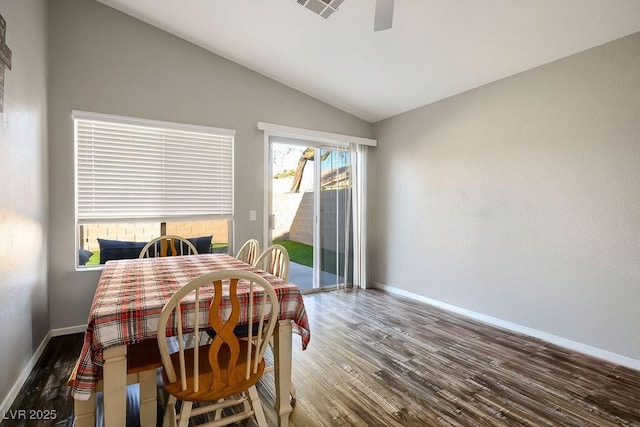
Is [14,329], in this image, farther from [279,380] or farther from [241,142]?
[241,142]

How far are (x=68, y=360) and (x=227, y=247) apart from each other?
168 centimetres

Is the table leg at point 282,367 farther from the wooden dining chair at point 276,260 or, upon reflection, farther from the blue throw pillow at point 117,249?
the blue throw pillow at point 117,249

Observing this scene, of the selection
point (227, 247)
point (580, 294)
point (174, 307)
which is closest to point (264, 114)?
point (227, 247)

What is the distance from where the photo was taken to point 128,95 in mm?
3066

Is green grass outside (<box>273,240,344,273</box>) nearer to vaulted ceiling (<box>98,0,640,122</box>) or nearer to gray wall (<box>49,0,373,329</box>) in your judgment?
gray wall (<box>49,0,373,329</box>)

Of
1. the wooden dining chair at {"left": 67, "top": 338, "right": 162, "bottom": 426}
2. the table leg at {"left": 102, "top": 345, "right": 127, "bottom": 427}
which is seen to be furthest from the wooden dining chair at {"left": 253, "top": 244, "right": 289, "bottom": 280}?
the table leg at {"left": 102, "top": 345, "right": 127, "bottom": 427}

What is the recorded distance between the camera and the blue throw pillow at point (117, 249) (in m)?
3.06

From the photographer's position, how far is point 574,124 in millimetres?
2646

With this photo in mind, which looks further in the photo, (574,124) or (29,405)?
(574,124)

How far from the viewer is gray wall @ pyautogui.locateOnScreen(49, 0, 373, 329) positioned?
2811 millimetres

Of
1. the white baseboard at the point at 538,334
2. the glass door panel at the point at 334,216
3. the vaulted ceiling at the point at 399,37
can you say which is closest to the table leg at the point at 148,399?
the vaulted ceiling at the point at 399,37

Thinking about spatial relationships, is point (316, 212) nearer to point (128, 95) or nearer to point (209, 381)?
point (128, 95)

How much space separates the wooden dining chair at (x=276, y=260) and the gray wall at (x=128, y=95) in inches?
48.8

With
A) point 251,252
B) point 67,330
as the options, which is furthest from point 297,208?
point 67,330
